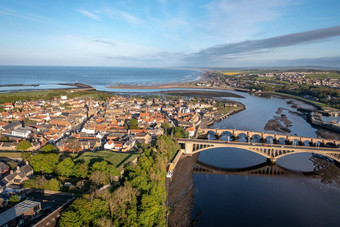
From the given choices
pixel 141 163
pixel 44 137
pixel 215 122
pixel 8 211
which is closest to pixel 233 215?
pixel 141 163

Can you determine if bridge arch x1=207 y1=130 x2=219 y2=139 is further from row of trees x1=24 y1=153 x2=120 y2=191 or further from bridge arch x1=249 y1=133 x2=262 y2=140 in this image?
row of trees x1=24 y1=153 x2=120 y2=191

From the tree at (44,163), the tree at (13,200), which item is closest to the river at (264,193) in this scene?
the tree at (13,200)

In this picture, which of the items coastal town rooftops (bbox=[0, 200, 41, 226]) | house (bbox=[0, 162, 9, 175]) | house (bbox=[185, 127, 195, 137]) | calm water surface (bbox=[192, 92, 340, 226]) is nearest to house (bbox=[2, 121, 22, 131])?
house (bbox=[0, 162, 9, 175])

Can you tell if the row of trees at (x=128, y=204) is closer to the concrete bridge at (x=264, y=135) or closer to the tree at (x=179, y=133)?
the tree at (x=179, y=133)

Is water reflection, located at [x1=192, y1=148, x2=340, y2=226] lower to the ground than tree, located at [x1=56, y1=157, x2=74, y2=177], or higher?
lower

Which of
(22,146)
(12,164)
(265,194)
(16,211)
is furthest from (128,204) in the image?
(22,146)

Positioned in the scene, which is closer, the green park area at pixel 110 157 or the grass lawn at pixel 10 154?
the green park area at pixel 110 157

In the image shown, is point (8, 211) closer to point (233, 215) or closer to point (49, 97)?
point (233, 215)
